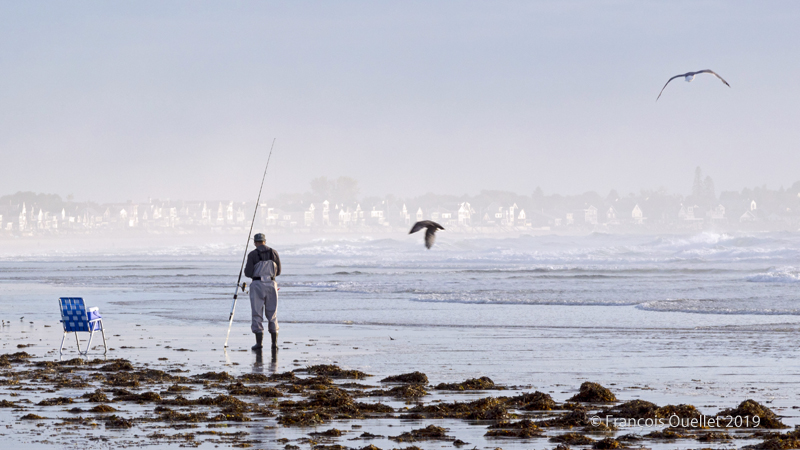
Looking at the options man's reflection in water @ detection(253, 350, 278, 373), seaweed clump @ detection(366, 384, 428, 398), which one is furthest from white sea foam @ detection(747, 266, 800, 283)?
seaweed clump @ detection(366, 384, 428, 398)

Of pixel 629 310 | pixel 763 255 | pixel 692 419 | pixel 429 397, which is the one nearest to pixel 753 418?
pixel 692 419

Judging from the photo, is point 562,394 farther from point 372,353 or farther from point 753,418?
point 372,353

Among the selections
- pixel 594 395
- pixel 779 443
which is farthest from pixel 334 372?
pixel 779 443

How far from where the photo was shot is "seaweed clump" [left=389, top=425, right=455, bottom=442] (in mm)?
6215

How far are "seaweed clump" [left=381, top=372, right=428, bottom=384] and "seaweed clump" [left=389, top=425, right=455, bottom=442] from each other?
2414 millimetres

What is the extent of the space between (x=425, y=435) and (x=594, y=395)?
83.1 inches

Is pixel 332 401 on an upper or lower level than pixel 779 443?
lower

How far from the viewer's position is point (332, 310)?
64.3 ft

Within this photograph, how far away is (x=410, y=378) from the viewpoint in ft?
29.5

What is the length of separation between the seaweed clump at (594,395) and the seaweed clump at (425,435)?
5.85 ft

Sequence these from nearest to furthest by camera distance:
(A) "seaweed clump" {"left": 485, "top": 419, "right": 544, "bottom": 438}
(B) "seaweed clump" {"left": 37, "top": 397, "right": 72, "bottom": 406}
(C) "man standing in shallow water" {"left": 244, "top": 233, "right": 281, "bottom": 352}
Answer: (A) "seaweed clump" {"left": 485, "top": 419, "right": 544, "bottom": 438} → (B) "seaweed clump" {"left": 37, "top": 397, "right": 72, "bottom": 406} → (C) "man standing in shallow water" {"left": 244, "top": 233, "right": 281, "bottom": 352}

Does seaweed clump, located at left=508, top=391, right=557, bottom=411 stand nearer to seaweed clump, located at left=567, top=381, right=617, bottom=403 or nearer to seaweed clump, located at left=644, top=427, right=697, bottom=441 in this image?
seaweed clump, located at left=567, top=381, right=617, bottom=403

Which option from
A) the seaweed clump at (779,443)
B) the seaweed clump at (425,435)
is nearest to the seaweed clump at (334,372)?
the seaweed clump at (425,435)

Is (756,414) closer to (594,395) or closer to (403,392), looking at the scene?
(594,395)
